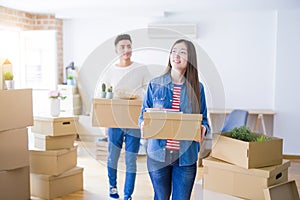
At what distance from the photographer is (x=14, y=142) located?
2.90 meters

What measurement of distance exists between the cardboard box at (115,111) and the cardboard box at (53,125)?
731 millimetres

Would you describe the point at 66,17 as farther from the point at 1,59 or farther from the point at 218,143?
the point at 218,143

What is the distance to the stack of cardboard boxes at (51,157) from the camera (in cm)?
312

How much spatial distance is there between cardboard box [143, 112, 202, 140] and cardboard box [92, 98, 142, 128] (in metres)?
0.50

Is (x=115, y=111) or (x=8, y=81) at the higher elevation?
(x=8, y=81)

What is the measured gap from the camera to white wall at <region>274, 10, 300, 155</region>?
4.62 m

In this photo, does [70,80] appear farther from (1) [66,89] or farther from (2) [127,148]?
(2) [127,148]

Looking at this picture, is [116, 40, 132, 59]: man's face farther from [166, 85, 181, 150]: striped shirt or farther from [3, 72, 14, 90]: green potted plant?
[3, 72, 14, 90]: green potted plant

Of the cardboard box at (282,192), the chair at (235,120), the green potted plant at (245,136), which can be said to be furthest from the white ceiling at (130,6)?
the cardboard box at (282,192)

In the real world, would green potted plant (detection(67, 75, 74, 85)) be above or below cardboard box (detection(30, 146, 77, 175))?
above

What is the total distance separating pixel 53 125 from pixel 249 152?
1.73 m

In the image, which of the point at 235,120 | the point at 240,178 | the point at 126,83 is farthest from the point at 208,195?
the point at 235,120

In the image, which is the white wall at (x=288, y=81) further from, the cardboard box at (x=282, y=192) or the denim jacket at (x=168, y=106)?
the denim jacket at (x=168, y=106)

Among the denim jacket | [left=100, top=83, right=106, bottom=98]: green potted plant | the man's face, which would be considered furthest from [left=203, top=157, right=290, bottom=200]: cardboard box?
→ the man's face
